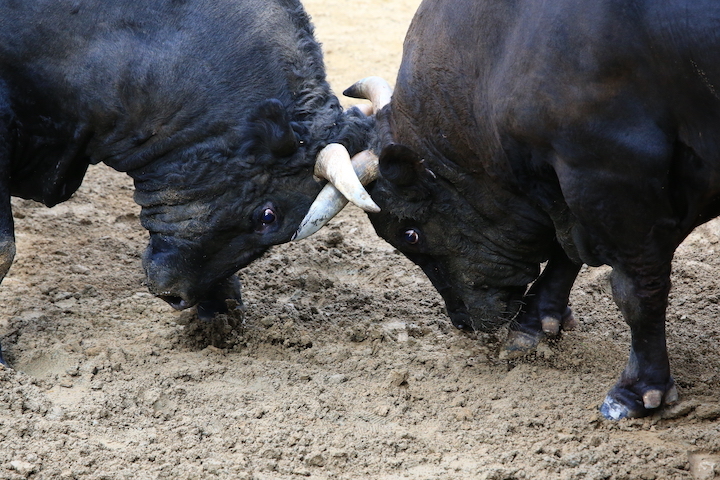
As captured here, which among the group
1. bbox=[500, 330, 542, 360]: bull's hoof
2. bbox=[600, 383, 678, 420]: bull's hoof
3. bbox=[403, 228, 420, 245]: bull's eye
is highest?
bbox=[403, 228, 420, 245]: bull's eye

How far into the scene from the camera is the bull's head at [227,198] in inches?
190

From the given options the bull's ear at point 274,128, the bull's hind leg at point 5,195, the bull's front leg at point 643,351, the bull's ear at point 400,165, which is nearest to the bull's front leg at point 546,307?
the bull's front leg at point 643,351

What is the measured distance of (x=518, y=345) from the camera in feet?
17.3

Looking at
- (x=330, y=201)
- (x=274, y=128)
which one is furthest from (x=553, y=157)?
(x=274, y=128)

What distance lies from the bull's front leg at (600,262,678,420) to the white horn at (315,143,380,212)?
1301mm

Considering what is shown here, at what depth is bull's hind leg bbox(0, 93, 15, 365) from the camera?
485cm

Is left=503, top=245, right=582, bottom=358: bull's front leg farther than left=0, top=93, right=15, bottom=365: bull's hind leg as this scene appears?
Yes

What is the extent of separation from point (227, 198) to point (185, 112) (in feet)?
1.63

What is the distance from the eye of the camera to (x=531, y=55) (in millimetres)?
4230

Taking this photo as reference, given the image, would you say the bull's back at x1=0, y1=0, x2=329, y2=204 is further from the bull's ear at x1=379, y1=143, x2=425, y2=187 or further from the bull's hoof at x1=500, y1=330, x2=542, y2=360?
the bull's hoof at x1=500, y1=330, x2=542, y2=360

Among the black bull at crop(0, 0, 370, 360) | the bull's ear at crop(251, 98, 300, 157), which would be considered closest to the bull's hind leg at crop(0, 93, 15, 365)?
the black bull at crop(0, 0, 370, 360)

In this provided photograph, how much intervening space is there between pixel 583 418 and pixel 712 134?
1.48m

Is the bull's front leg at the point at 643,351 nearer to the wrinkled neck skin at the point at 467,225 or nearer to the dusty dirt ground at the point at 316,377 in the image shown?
the dusty dirt ground at the point at 316,377

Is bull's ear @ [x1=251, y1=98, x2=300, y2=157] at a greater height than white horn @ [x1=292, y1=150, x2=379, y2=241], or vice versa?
bull's ear @ [x1=251, y1=98, x2=300, y2=157]
